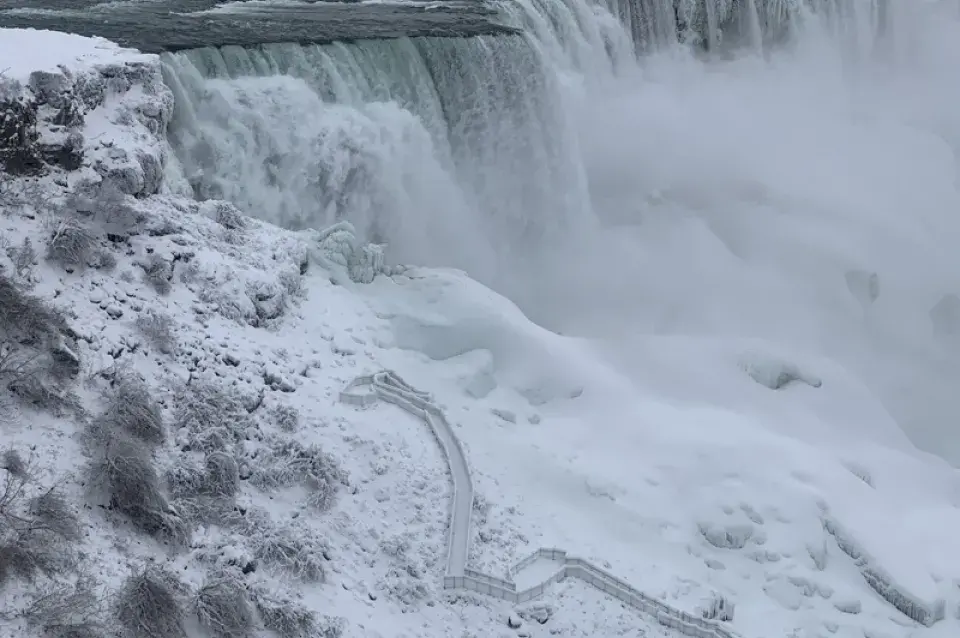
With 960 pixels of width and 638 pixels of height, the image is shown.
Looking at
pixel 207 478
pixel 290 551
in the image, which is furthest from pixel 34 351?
pixel 290 551

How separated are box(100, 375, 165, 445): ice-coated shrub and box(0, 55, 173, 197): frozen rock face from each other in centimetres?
460

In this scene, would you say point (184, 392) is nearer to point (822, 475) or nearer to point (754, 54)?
point (822, 475)

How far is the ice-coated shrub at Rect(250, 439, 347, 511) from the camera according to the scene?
13.9 metres

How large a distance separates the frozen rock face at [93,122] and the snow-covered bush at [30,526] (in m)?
6.42

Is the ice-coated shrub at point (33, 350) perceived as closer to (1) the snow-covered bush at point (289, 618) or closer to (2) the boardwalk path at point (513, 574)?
(1) the snow-covered bush at point (289, 618)

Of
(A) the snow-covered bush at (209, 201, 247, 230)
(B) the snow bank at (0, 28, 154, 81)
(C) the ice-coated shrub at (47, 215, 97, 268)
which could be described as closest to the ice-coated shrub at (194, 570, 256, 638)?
(C) the ice-coated shrub at (47, 215, 97, 268)

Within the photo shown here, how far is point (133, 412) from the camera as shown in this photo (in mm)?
13086

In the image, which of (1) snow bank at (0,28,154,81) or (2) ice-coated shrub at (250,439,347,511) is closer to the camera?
(2) ice-coated shrub at (250,439,347,511)

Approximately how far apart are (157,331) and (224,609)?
5216mm

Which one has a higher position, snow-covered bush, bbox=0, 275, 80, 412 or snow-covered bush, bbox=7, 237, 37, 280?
snow-covered bush, bbox=7, 237, 37, 280

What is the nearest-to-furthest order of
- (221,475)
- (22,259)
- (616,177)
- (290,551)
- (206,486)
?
1. (290,551)
2. (206,486)
3. (221,475)
4. (22,259)
5. (616,177)

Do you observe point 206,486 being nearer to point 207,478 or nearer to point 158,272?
point 207,478

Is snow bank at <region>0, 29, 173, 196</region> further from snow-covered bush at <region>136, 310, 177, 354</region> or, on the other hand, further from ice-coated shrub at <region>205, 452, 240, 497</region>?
ice-coated shrub at <region>205, 452, 240, 497</region>

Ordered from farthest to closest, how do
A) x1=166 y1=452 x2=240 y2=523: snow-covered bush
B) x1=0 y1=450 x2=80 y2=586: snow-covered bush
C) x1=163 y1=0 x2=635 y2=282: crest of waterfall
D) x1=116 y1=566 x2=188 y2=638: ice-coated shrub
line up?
1. x1=163 y1=0 x2=635 y2=282: crest of waterfall
2. x1=166 y1=452 x2=240 y2=523: snow-covered bush
3. x1=116 y1=566 x2=188 y2=638: ice-coated shrub
4. x1=0 y1=450 x2=80 y2=586: snow-covered bush
